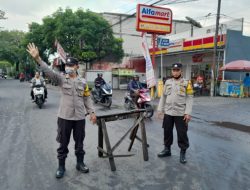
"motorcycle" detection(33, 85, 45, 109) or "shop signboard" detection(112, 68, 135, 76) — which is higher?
"shop signboard" detection(112, 68, 135, 76)

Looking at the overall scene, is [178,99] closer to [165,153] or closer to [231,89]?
[165,153]

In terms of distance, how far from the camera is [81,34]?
27188 mm

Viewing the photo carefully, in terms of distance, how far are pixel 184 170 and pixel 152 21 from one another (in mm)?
12430

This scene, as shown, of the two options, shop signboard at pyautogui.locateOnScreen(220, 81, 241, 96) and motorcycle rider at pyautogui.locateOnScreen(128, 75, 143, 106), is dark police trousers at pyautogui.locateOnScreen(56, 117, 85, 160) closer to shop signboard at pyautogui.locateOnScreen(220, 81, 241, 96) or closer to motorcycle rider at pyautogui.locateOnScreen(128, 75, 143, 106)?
motorcycle rider at pyautogui.locateOnScreen(128, 75, 143, 106)

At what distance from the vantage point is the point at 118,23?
3728 centimetres

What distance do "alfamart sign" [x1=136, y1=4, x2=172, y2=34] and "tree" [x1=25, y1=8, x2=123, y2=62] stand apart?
1263 centimetres

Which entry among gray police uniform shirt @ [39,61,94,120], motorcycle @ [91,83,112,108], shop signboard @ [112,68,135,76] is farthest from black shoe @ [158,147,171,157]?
shop signboard @ [112,68,135,76]

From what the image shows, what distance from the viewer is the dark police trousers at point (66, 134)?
4301mm

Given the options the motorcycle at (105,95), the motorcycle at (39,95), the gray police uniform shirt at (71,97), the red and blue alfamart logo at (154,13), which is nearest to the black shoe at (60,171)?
the gray police uniform shirt at (71,97)

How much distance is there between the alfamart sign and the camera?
15312 mm

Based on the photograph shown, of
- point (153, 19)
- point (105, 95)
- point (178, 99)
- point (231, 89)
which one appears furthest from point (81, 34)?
point (178, 99)

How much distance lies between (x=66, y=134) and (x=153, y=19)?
12690 mm

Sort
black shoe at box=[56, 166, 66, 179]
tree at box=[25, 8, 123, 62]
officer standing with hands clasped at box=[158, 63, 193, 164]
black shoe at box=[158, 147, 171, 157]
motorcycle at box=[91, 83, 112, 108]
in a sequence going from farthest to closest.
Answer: tree at box=[25, 8, 123, 62], motorcycle at box=[91, 83, 112, 108], black shoe at box=[158, 147, 171, 157], officer standing with hands clasped at box=[158, 63, 193, 164], black shoe at box=[56, 166, 66, 179]

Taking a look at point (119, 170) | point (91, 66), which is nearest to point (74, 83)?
point (119, 170)
